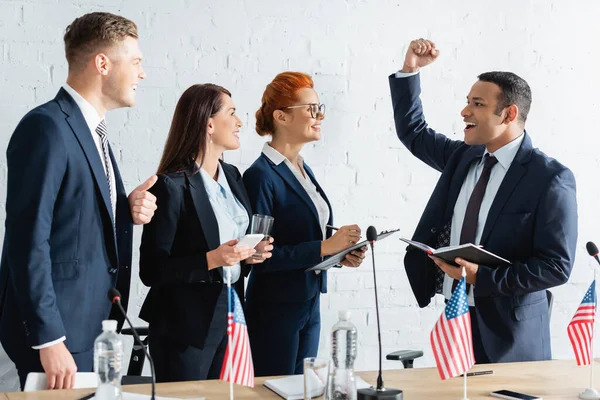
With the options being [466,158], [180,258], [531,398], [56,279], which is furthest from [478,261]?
[56,279]

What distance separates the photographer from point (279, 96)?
3.33 m

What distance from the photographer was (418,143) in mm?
3658

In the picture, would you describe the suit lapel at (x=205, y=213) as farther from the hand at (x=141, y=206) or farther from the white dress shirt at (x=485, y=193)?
the white dress shirt at (x=485, y=193)

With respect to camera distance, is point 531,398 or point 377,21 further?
point 377,21

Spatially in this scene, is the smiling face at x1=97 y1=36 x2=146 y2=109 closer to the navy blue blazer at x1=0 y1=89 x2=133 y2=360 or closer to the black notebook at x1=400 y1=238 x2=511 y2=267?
the navy blue blazer at x1=0 y1=89 x2=133 y2=360

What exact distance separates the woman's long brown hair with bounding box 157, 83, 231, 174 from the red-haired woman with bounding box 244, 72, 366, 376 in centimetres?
34

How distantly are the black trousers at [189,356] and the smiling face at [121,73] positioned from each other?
789mm

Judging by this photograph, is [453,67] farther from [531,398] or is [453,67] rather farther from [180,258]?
[531,398]

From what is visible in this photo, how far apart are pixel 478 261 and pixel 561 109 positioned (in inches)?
74.1

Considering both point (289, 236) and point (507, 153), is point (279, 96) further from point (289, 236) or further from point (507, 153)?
point (507, 153)

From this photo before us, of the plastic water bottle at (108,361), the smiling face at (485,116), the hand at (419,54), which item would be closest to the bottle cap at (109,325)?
the plastic water bottle at (108,361)

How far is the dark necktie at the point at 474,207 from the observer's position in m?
3.13

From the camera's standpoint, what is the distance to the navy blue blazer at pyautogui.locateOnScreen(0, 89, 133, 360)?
2.22 m

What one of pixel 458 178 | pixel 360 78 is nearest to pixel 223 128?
pixel 458 178
